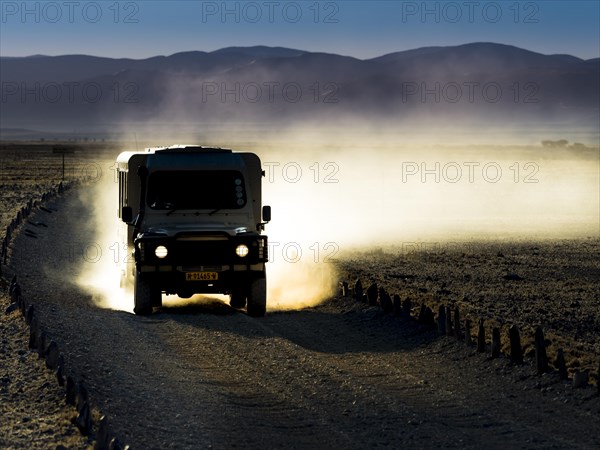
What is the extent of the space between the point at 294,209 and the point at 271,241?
1733 centimetres

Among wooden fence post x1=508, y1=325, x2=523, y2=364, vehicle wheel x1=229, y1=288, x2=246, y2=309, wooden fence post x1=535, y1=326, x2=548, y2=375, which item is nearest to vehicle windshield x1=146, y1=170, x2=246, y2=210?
vehicle wheel x1=229, y1=288, x2=246, y2=309

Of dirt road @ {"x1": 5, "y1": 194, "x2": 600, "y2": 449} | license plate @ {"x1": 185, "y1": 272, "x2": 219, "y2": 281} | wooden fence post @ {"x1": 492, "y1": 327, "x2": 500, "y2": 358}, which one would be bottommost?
dirt road @ {"x1": 5, "y1": 194, "x2": 600, "y2": 449}

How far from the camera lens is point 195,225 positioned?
20.5 metres

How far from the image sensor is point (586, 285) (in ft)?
90.2

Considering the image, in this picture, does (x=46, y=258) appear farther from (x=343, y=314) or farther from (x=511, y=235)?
(x=511, y=235)

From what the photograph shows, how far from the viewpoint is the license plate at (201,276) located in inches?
778

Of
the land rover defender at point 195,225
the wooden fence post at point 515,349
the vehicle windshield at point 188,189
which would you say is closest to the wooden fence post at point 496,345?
the wooden fence post at point 515,349

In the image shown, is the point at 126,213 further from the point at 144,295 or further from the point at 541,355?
the point at 541,355

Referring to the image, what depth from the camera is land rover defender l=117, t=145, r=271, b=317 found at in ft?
65.0

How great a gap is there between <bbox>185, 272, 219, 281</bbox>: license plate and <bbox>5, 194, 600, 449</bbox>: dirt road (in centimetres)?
68

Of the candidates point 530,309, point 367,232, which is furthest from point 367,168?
point 530,309

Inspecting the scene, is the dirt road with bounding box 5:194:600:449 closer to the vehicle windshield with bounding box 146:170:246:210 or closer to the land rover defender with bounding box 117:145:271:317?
the land rover defender with bounding box 117:145:271:317

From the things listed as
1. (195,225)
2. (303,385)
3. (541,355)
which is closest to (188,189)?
(195,225)

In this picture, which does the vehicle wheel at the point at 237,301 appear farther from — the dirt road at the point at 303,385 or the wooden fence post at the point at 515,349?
the wooden fence post at the point at 515,349
